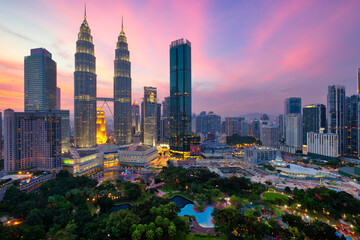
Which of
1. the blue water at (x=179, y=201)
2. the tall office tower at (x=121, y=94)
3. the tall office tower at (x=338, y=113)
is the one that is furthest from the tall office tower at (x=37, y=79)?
the tall office tower at (x=338, y=113)

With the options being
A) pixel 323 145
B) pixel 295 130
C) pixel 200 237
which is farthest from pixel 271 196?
pixel 295 130

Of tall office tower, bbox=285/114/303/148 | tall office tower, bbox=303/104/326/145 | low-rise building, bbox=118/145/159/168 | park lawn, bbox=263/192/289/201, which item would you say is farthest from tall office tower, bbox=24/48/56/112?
tall office tower, bbox=303/104/326/145

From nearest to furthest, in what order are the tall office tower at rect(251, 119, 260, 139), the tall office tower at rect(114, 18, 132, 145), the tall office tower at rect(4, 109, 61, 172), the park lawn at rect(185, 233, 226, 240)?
the park lawn at rect(185, 233, 226, 240), the tall office tower at rect(4, 109, 61, 172), the tall office tower at rect(114, 18, 132, 145), the tall office tower at rect(251, 119, 260, 139)

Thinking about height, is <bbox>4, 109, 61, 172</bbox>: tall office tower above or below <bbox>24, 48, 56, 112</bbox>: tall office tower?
below

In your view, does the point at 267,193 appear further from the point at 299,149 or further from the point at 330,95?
the point at 299,149

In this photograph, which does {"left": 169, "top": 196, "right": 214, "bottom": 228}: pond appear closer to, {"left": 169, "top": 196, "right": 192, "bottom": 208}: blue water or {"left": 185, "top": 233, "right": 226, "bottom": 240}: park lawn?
{"left": 169, "top": 196, "right": 192, "bottom": 208}: blue water

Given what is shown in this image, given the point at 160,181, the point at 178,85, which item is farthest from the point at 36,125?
the point at 178,85

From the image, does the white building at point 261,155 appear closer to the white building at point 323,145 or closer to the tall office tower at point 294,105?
the white building at point 323,145
